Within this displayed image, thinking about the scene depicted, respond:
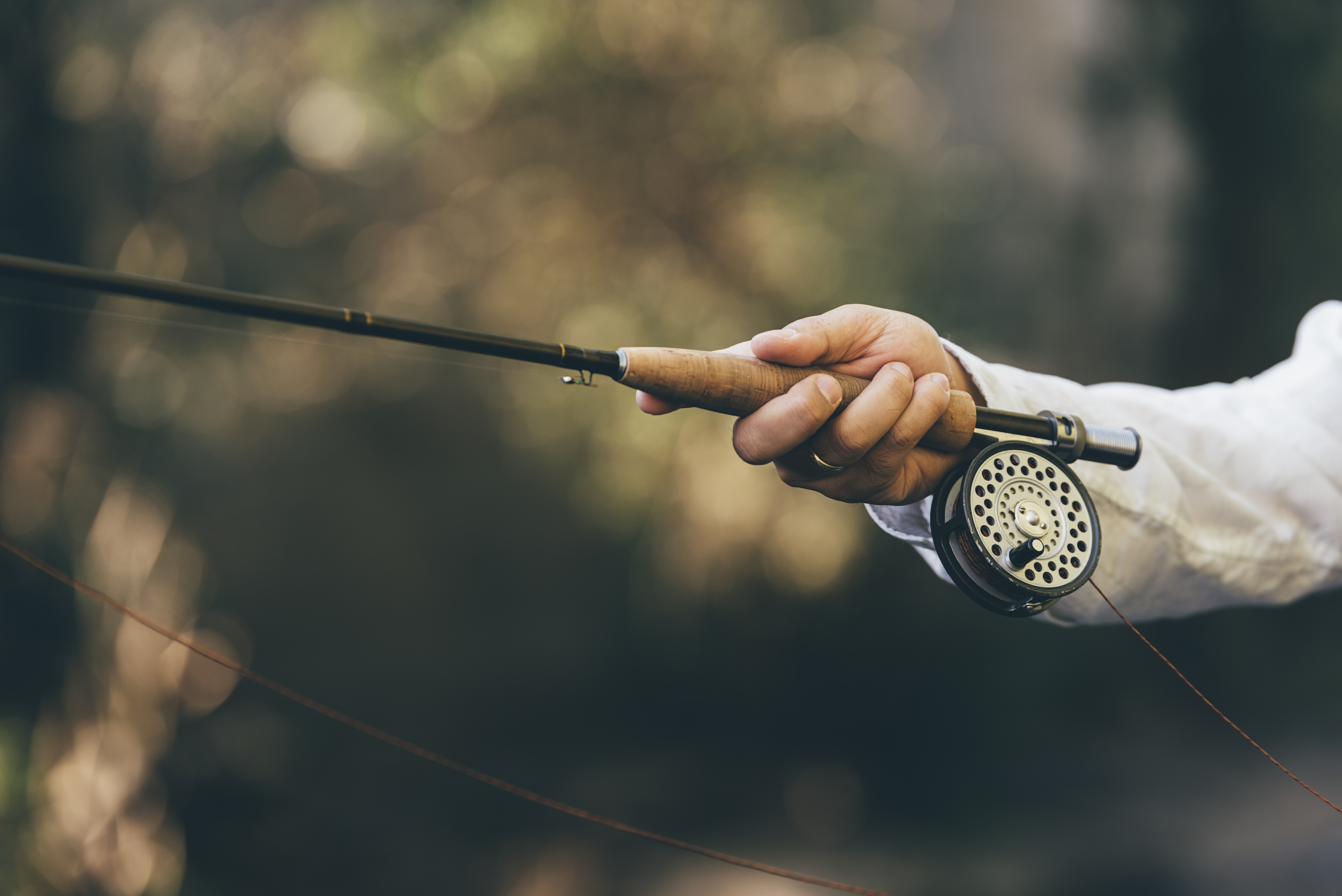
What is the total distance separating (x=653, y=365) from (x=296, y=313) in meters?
0.27

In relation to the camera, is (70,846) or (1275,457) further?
(70,846)

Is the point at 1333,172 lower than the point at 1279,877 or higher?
higher

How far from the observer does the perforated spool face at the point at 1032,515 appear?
742 millimetres

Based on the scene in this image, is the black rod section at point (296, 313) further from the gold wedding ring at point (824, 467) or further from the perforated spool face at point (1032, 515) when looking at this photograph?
the perforated spool face at point (1032, 515)

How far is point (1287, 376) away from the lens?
1.13 m

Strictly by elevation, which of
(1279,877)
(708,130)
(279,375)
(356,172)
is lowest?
(1279,877)

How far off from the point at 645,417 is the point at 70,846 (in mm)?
1778

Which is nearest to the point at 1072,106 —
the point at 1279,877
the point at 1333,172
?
the point at 1333,172

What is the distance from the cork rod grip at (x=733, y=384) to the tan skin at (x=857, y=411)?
10 mm

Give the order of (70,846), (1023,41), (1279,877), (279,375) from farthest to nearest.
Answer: (1023,41) < (1279,877) < (279,375) < (70,846)

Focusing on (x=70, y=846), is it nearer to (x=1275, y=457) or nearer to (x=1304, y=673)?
(x=1275, y=457)

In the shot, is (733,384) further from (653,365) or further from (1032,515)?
(1032,515)

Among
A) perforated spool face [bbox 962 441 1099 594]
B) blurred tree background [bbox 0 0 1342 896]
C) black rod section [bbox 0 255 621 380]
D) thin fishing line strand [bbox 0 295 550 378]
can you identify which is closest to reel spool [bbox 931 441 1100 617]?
perforated spool face [bbox 962 441 1099 594]

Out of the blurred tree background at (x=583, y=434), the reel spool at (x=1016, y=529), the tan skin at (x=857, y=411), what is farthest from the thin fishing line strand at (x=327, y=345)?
the reel spool at (x=1016, y=529)
